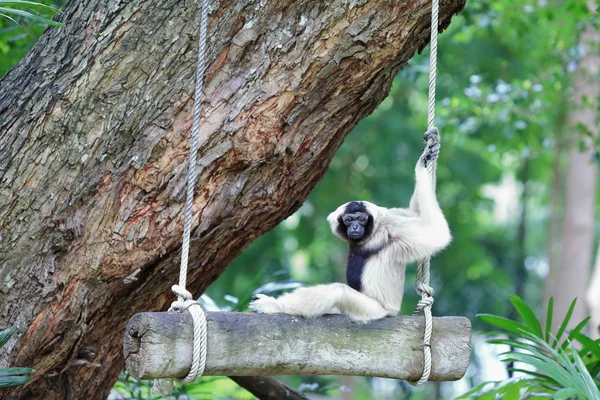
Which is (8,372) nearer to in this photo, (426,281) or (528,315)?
(426,281)

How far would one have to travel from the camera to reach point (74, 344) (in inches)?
138

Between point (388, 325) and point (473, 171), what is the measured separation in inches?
440

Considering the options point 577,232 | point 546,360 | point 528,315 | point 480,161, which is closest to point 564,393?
point 546,360

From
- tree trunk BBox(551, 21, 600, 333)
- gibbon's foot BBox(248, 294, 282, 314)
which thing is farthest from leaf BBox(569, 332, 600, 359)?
tree trunk BBox(551, 21, 600, 333)

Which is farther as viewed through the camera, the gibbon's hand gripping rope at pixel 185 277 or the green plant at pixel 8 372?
the green plant at pixel 8 372

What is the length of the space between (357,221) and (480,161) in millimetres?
10697

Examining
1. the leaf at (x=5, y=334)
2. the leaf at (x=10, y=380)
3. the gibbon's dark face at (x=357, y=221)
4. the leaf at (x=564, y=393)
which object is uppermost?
the gibbon's dark face at (x=357, y=221)

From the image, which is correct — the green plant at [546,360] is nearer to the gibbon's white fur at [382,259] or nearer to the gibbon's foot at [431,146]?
the gibbon's white fur at [382,259]

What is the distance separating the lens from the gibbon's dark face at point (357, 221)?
13.4 ft

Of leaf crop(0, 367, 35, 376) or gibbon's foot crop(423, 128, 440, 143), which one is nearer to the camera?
leaf crop(0, 367, 35, 376)

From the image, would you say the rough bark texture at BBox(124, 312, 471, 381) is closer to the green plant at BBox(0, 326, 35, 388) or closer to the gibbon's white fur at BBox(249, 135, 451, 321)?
the gibbon's white fur at BBox(249, 135, 451, 321)

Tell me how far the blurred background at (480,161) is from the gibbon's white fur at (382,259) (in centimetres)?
156

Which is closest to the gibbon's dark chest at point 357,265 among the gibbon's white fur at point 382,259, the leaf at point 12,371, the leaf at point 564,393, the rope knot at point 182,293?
the gibbon's white fur at point 382,259

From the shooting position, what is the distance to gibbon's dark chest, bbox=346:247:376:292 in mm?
4066
